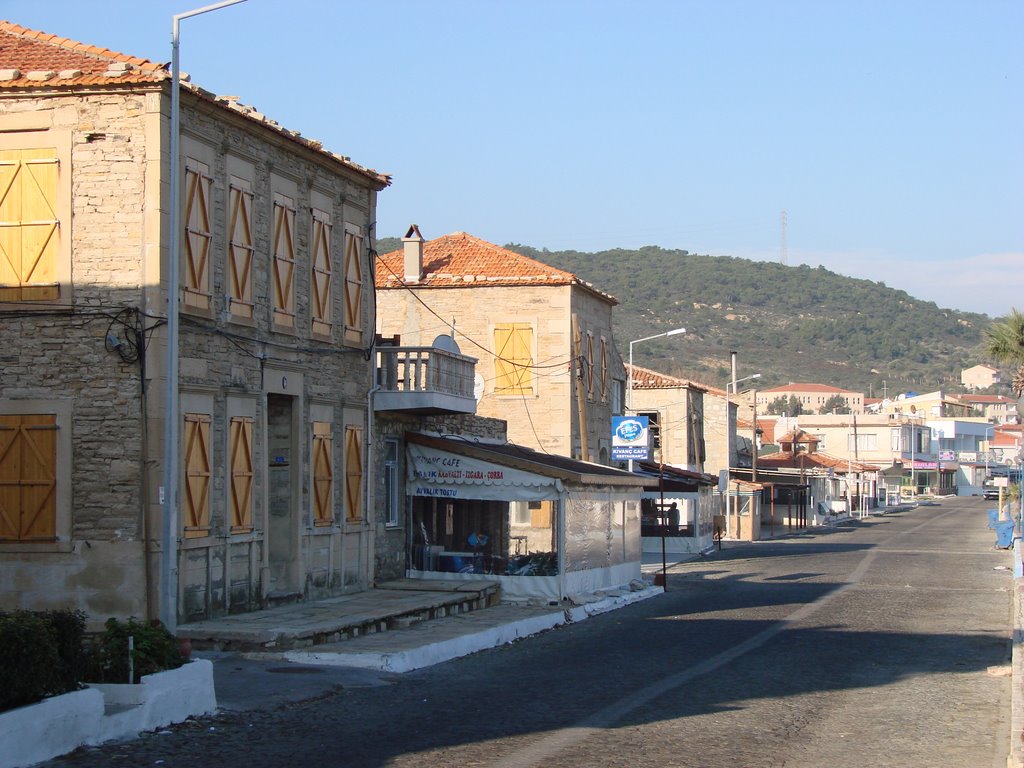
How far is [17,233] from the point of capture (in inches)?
721

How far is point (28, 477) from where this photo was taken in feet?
59.2

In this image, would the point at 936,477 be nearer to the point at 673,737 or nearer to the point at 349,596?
the point at 349,596

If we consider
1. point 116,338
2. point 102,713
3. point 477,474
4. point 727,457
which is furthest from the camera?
point 727,457

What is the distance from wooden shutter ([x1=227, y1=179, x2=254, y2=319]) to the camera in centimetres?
1994

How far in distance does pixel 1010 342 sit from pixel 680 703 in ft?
102

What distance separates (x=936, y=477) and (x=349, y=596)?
127998 mm

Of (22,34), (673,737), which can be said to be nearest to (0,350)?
(22,34)

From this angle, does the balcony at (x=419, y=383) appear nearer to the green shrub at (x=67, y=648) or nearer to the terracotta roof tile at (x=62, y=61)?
the terracotta roof tile at (x=62, y=61)

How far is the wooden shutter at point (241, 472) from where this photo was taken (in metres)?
19.8

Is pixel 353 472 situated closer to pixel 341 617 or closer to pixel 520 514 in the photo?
pixel 341 617

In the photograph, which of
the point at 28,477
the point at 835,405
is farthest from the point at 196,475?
the point at 835,405

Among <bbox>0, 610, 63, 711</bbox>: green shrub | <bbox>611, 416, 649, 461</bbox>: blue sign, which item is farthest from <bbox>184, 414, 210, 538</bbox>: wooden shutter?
<bbox>611, 416, 649, 461</bbox>: blue sign

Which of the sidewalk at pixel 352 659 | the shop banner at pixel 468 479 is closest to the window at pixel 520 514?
the shop banner at pixel 468 479

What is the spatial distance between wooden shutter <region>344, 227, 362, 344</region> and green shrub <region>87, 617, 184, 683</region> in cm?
1157
